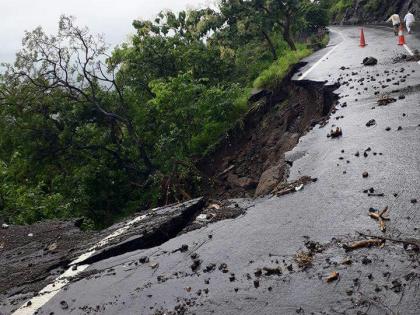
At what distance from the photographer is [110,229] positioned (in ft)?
21.9

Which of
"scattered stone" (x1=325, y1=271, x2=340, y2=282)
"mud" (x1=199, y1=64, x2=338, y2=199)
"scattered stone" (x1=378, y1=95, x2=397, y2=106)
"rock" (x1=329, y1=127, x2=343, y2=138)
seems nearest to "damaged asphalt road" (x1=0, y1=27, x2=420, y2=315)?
"scattered stone" (x1=325, y1=271, x2=340, y2=282)

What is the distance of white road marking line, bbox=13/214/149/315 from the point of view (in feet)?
15.1

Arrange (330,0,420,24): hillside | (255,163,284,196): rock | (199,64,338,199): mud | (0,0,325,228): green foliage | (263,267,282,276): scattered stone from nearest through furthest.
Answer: (263,267,282,276): scattered stone
(255,163,284,196): rock
(199,64,338,199): mud
(0,0,325,228): green foliage
(330,0,420,24): hillside

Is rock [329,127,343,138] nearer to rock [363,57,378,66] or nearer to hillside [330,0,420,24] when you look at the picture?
rock [363,57,378,66]

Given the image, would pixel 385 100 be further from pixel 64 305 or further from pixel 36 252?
pixel 64 305

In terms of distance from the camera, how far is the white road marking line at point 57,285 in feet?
15.1

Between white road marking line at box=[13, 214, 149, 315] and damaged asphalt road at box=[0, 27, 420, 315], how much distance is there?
10 cm

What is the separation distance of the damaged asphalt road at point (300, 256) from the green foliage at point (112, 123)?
6739mm

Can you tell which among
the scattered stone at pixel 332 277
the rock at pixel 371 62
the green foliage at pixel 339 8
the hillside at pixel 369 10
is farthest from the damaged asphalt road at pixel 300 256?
the green foliage at pixel 339 8

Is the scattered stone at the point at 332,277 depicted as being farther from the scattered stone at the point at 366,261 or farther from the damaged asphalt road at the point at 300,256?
the scattered stone at the point at 366,261

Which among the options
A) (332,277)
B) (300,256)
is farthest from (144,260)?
(332,277)

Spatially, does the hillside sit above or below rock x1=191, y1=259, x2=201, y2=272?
above

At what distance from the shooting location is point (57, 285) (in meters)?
5.05

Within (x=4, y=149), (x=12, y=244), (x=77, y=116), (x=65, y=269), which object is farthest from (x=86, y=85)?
(x=65, y=269)
